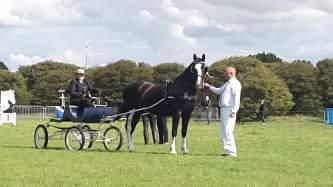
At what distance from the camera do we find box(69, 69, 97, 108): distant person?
18.6m

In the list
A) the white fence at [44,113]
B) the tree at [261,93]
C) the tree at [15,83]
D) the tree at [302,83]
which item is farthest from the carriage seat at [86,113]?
the tree at [15,83]

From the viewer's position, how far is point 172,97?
1753 cm

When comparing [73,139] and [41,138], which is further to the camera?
[41,138]

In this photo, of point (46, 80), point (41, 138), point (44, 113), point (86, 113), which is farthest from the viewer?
point (46, 80)

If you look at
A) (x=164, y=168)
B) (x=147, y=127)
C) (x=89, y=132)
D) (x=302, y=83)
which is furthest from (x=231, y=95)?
(x=302, y=83)

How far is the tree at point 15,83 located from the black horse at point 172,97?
7089 cm

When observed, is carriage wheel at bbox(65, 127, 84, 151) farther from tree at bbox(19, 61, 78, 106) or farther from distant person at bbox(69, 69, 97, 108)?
tree at bbox(19, 61, 78, 106)

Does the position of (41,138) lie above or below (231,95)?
below

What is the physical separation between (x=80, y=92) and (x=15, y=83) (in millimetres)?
76765

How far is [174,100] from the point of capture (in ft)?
57.4

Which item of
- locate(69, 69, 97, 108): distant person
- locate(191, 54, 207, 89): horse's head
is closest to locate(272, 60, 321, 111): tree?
locate(69, 69, 97, 108): distant person

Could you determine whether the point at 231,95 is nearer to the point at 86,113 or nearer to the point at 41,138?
the point at 86,113

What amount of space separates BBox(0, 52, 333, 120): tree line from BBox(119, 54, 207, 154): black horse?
126 ft

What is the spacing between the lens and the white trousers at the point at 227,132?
53.5 ft
